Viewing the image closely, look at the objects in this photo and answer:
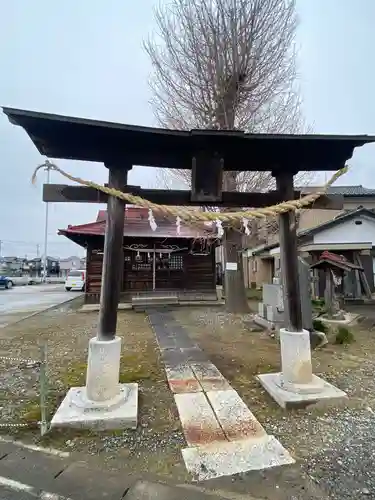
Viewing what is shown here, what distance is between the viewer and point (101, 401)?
3.04 meters

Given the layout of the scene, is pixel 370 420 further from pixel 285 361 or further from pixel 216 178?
pixel 216 178

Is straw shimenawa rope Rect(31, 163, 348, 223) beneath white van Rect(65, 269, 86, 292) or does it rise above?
above

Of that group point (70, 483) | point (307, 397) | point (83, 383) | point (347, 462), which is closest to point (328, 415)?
point (307, 397)

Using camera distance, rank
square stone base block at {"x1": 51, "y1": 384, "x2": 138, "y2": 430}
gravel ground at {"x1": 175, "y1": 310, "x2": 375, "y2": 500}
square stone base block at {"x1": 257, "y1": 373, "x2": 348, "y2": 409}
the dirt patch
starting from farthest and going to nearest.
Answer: square stone base block at {"x1": 257, "y1": 373, "x2": 348, "y2": 409}
square stone base block at {"x1": 51, "y1": 384, "x2": 138, "y2": 430}
the dirt patch
gravel ground at {"x1": 175, "y1": 310, "x2": 375, "y2": 500}

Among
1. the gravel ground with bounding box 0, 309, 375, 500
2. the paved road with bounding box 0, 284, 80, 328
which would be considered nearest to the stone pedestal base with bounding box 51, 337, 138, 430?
the gravel ground with bounding box 0, 309, 375, 500

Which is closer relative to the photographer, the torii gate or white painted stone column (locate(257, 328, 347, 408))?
the torii gate

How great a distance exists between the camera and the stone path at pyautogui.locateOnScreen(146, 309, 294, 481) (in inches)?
90.7

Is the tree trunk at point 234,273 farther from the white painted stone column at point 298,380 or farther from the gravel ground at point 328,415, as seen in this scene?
the white painted stone column at point 298,380

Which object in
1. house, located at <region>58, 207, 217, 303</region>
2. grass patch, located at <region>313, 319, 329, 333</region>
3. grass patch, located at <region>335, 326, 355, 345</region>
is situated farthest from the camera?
house, located at <region>58, 207, 217, 303</region>

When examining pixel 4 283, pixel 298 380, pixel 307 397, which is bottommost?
pixel 307 397

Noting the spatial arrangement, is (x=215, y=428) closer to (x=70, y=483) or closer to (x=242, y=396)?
(x=242, y=396)

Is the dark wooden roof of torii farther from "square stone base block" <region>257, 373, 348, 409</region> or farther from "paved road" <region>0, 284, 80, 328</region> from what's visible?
"paved road" <region>0, 284, 80, 328</region>

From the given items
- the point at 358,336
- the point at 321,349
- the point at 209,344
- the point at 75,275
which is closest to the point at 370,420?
the point at 321,349

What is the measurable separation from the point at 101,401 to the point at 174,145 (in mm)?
2866
